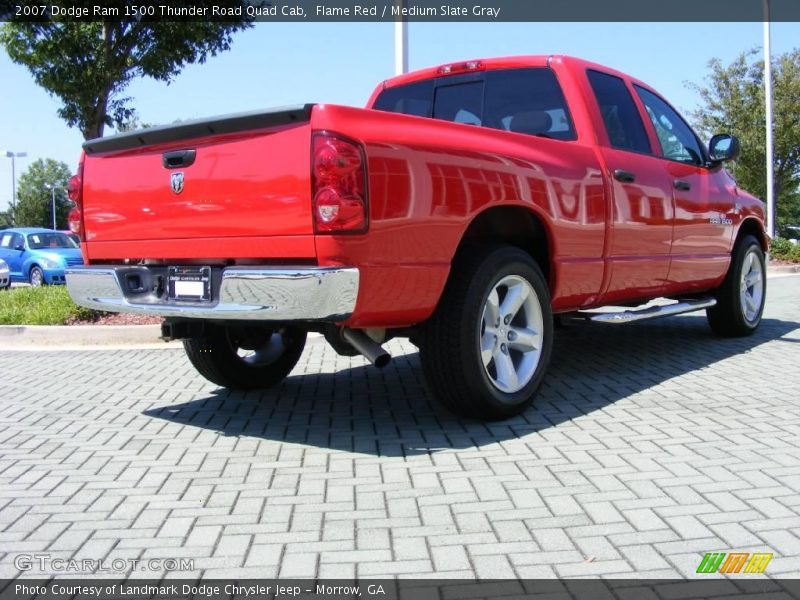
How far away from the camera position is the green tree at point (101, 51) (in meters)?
9.98

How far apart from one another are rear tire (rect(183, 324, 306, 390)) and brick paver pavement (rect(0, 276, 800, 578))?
0.45 ft

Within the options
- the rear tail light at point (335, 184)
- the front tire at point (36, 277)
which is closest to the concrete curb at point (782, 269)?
the rear tail light at point (335, 184)

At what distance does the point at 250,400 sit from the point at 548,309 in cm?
208

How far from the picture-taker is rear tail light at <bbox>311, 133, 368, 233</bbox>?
339 cm

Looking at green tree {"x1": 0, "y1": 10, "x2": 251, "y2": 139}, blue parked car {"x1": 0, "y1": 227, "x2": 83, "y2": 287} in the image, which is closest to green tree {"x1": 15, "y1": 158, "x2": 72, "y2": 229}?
blue parked car {"x1": 0, "y1": 227, "x2": 83, "y2": 287}

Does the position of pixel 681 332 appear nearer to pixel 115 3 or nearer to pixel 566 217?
pixel 566 217

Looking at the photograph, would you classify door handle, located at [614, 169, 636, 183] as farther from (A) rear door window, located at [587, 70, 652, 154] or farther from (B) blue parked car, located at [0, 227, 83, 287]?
(B) blue parked car, located at [0, 227, 83, 287]

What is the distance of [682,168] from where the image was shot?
5914mm

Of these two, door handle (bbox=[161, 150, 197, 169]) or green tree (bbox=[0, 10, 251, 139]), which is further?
green tree (bbox=[0, 10, 251, 139])

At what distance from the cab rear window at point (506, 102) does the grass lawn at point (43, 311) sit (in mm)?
5024

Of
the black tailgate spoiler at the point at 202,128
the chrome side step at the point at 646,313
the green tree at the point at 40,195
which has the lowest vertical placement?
the chrome side step at the point at 646,313

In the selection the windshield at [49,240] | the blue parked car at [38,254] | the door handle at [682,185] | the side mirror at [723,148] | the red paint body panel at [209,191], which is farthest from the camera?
the windshield at [49,240]

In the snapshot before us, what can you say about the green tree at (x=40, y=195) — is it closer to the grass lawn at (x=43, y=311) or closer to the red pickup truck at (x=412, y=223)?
the grass lawn at (x=43, y=311)

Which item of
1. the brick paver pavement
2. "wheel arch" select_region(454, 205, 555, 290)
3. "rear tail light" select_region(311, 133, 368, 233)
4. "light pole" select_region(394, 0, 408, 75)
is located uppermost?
"light pole" select_region(394, 0, 408, 75)
